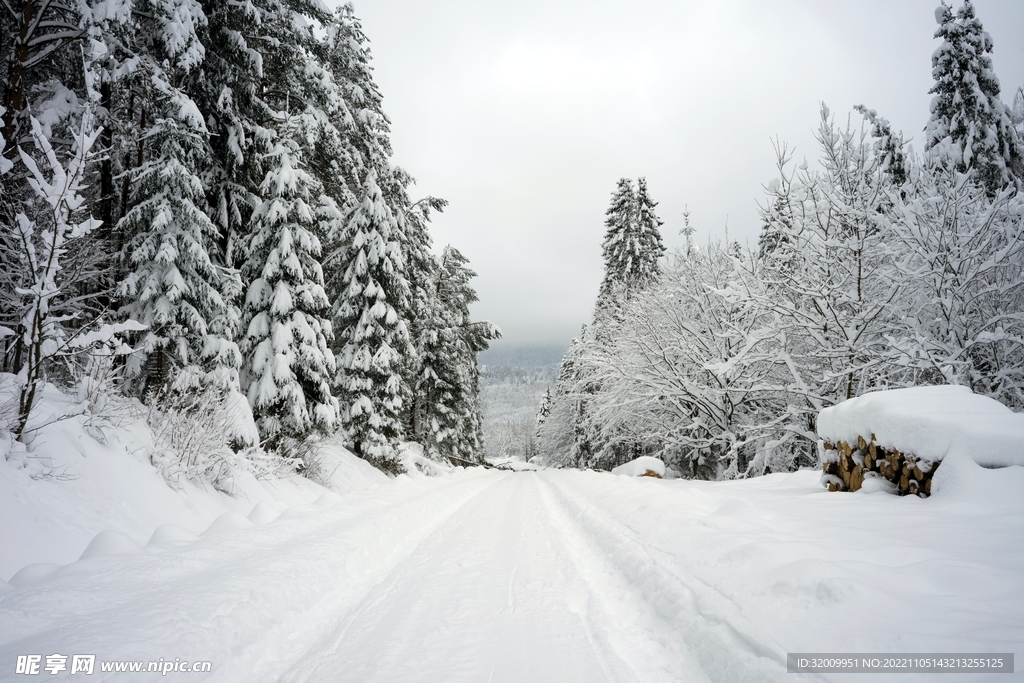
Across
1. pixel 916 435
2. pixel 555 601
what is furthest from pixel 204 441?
pixel 916 435

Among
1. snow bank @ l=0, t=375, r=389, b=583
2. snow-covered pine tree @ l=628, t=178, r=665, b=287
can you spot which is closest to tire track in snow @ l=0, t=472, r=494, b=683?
snow bank @ l=0, t=375, r=389, b=583

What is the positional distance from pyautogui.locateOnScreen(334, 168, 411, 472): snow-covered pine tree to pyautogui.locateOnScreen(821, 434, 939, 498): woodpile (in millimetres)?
12032

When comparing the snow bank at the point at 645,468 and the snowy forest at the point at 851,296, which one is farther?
the snow bank at the point at 645,468

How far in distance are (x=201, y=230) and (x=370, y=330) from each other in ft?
18.8

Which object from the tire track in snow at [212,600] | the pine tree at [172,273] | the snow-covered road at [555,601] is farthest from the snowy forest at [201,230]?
the snow-covered road at [555,601]

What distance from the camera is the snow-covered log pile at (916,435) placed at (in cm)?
425

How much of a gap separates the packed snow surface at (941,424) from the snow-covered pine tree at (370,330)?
41.0 feet

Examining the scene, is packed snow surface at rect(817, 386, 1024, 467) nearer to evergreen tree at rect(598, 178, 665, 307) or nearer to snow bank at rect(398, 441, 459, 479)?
snow bank at rect(398, 441, 459, 479)

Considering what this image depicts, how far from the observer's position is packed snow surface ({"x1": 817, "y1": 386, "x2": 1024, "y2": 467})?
13.8 feet

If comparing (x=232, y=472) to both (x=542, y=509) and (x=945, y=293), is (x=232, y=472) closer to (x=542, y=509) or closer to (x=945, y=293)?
(x=542, y=509)

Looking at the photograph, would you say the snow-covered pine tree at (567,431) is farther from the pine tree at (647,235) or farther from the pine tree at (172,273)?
the pine tree at (172,273)

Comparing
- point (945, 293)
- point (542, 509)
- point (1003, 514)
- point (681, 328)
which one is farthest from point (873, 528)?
point (681, 328)

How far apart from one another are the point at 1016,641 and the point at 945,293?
30.7ft

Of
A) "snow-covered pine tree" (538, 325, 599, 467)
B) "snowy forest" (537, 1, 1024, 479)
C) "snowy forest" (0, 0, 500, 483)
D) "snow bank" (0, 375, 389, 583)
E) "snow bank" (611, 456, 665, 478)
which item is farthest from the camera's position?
"snow-covered pine tree" (538, 325, 599, 467)
